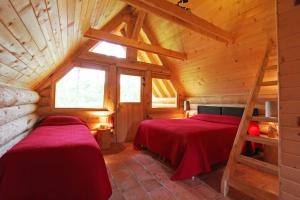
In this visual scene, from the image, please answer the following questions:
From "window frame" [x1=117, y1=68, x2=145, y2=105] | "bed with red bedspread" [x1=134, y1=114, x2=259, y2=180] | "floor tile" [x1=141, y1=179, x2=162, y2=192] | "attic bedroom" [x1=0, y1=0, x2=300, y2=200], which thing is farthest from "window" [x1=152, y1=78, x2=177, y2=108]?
"floor tile" [x1=141, y1=179, x2=162, y2=192]

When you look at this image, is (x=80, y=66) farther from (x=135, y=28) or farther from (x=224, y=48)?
(x=224, y=48)

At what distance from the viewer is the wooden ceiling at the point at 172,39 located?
1.22 m

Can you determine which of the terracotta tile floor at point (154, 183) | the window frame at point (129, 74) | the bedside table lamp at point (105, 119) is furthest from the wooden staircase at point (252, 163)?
the window frame at point (129, 74)

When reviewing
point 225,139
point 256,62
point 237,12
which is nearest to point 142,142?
point 225,139

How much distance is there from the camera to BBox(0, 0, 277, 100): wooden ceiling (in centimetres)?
122

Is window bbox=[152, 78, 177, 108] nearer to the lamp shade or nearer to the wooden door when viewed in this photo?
the lamp shade

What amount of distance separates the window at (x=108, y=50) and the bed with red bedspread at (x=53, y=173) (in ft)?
10.6

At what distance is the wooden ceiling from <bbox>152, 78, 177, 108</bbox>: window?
23.2 inches

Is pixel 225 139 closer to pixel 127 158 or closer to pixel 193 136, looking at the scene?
pixel 193 136

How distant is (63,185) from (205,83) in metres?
4.06

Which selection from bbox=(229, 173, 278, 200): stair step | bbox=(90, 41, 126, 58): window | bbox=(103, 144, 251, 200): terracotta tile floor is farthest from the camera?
bbox=(90, 41, 126, 58): window

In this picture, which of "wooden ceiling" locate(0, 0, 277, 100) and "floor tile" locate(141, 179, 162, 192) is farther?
"floor tile" locate(141, 179, 162, 192)

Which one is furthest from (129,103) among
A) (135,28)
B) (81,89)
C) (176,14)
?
(176,14)

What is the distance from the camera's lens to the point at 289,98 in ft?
4.84
